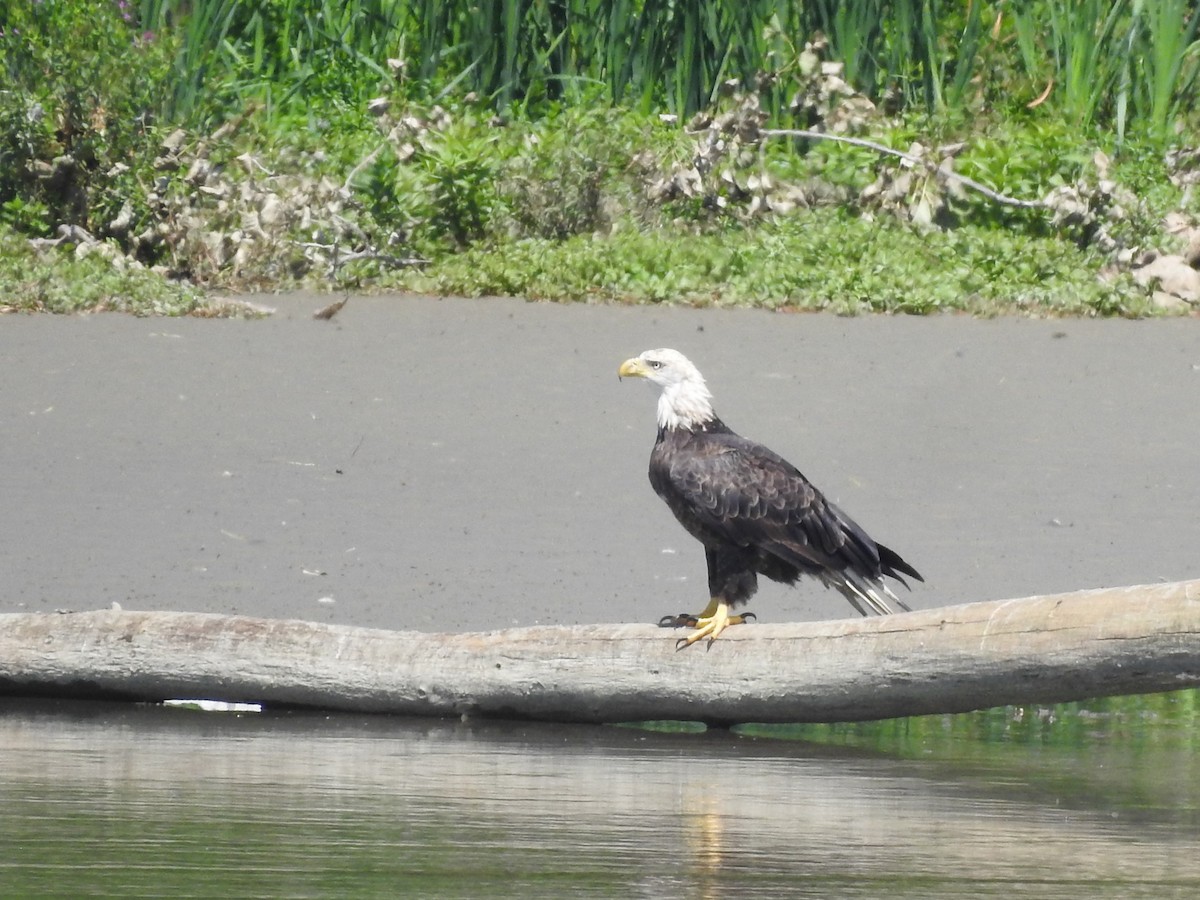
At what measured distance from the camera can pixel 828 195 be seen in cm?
1186

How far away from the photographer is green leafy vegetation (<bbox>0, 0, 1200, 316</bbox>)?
1068cm

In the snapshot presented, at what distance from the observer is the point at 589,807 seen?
498cm

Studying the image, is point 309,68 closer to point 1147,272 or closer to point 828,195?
point 828,195

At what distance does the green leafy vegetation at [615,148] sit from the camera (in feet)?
35.0

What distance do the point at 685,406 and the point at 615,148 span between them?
5237 millimetres

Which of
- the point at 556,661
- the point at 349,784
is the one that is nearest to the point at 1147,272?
the point at 556,661

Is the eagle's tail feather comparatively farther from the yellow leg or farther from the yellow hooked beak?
the yellow hooked beak

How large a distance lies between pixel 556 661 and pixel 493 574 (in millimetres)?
1435

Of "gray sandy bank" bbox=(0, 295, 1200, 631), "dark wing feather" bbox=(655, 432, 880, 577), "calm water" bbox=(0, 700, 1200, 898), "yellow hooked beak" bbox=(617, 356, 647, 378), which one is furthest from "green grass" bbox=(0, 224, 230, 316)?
"dark wing feather" bbox=(655, 432, 880, 577)

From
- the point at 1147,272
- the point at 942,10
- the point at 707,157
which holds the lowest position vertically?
the point at 1147,272

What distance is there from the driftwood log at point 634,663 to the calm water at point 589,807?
0.12m

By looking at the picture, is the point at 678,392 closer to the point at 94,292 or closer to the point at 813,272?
the point at 813,272

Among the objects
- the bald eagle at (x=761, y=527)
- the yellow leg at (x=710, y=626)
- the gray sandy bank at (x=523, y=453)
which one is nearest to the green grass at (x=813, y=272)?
the gray sandy bank at (x=523, y=453)

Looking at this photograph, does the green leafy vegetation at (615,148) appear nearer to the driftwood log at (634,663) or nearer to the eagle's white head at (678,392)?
the eagle's white head at (678,392)
